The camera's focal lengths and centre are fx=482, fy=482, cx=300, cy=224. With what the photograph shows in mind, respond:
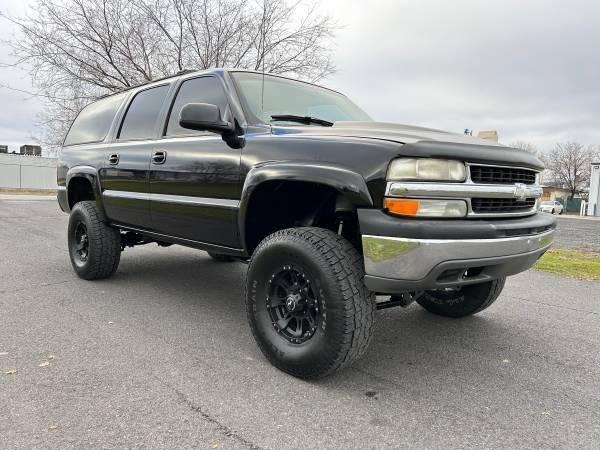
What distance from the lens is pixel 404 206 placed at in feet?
8.05

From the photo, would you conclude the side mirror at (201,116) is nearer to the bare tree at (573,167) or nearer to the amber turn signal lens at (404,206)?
the amber turn signal lens at (404,206)

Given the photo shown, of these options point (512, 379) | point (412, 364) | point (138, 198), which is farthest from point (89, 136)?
point (512, 379)

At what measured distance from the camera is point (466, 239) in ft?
8.09

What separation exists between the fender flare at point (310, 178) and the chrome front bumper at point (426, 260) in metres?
0.25

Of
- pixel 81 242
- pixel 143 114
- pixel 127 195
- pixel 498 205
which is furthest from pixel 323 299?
pixel 81 242

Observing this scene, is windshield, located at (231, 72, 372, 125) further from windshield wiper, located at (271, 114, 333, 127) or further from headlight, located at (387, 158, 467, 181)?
headlight, located at (387, 158, 467, 181)

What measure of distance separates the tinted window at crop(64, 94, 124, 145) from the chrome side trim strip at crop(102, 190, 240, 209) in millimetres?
844

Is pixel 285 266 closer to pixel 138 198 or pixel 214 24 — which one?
pixel 138 198

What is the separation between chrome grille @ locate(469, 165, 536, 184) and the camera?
267 centimetres

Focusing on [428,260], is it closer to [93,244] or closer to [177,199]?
[177,199]

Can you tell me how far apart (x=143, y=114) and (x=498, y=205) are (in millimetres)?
3317

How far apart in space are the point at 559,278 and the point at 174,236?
4727mm

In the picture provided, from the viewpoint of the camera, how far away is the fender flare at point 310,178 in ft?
8.42

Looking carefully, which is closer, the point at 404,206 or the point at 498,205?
the point at 404,206
